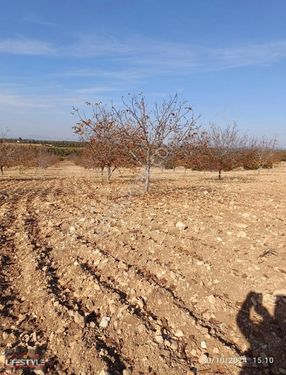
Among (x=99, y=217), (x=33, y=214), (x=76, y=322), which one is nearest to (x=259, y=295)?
(x=76, y=322)

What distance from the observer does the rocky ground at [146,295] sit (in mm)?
3531

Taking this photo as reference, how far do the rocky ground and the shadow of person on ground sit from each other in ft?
0.04

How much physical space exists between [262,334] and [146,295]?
155 centimetres

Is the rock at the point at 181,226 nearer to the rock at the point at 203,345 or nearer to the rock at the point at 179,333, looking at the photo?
the rock at the point at 179,333

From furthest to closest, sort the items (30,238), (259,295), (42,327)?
(30,238) → (259,295) → (42,327)

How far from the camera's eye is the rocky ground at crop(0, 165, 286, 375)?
3531 millimetres

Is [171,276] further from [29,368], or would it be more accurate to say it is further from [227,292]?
[29,368]

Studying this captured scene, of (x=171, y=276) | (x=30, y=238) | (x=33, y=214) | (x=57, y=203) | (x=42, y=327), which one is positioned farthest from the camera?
(x=57, y=203)

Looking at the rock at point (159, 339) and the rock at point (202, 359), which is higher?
the rock at point (159, 339)

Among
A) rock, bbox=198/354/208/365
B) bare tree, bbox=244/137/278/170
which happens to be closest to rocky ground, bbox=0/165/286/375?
rock, bbox=198/354/208/365

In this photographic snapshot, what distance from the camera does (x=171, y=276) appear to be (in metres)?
5.22

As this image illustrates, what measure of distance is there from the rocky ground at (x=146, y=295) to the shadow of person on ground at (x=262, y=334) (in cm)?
1

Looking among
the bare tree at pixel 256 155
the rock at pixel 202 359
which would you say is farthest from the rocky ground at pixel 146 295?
the bare tree at pixel 256 155

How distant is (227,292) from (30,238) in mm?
4508
